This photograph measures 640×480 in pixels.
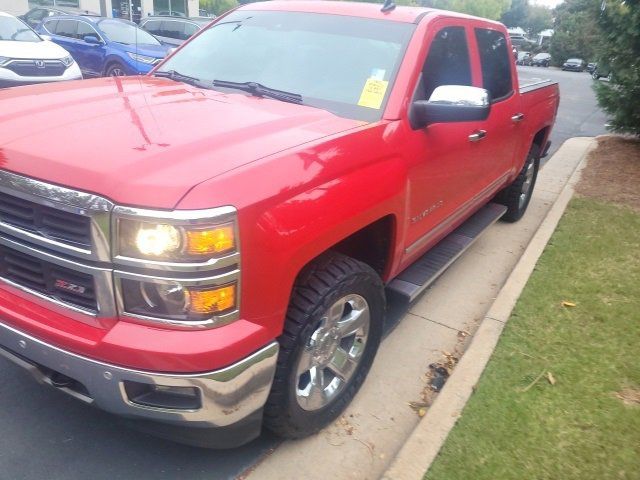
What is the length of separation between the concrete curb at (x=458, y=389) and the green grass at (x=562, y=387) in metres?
0.05

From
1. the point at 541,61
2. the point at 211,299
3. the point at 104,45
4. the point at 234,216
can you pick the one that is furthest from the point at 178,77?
the point at 541,61

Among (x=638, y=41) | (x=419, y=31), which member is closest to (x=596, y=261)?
(x=419, y=31)

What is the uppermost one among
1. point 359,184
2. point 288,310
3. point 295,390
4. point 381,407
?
point 359,184

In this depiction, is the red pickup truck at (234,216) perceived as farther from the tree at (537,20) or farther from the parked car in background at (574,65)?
the tree at (537,20)

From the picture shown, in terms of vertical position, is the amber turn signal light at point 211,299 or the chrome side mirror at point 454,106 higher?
the chrome side mirror at point 454,106

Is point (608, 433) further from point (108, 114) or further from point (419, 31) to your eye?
point (108, 114)

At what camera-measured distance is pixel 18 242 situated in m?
2.09

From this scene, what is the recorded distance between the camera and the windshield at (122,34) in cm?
1187

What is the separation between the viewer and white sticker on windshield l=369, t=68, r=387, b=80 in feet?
9.96

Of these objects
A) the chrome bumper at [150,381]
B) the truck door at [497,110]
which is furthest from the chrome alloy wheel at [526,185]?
the chrome bumper at [150,381]

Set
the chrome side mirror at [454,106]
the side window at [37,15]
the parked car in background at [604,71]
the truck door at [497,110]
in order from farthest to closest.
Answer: the side window at [37,15] < the parked car in background at [604,71] < the truck door at [497,110] < the chrome side mirror at [454,106]

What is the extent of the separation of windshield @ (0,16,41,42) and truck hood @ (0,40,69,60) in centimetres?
32

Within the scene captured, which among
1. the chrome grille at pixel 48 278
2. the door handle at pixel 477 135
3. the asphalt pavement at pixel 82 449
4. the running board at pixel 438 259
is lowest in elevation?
the asphalt pavement at pixel 82 449

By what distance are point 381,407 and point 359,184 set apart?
4.21ft
